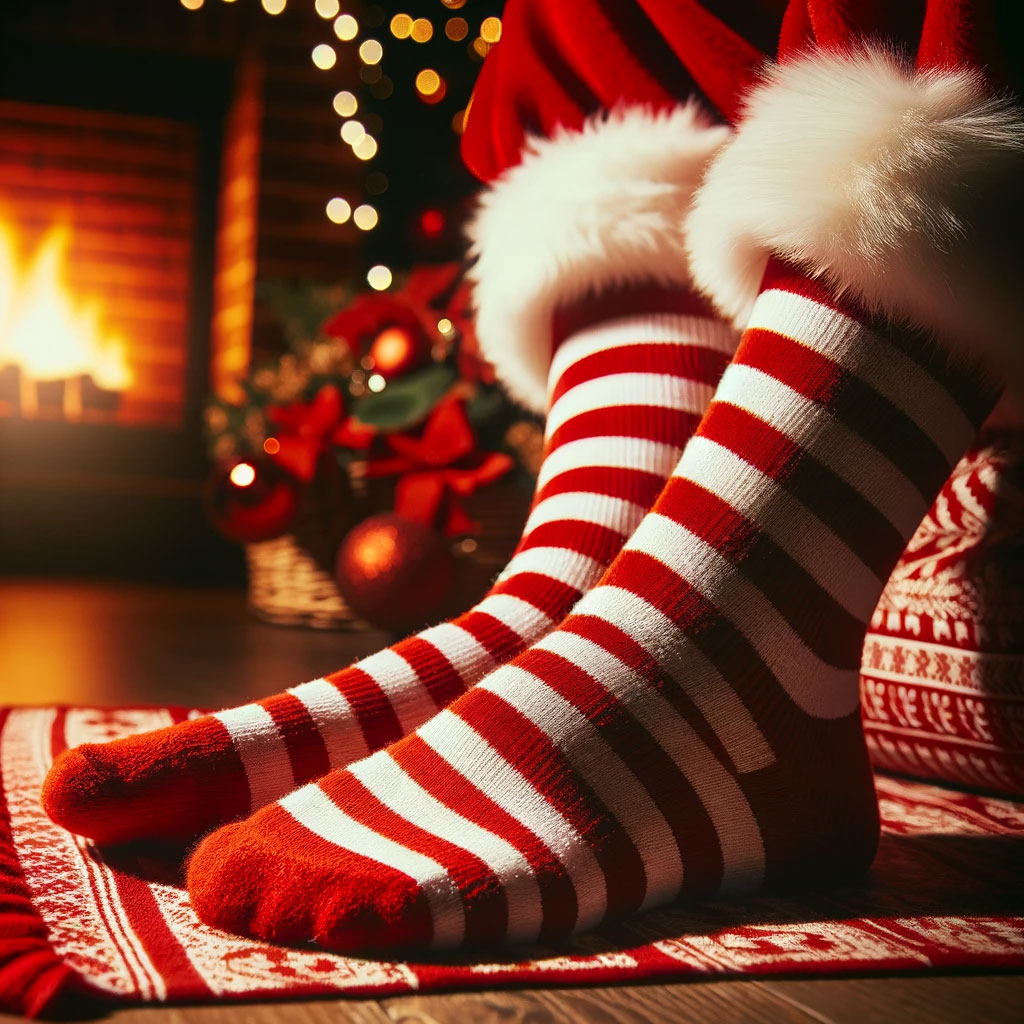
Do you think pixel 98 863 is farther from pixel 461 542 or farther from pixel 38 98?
pixel 38 98

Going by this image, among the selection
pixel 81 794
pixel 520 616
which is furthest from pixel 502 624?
pixel 81 794

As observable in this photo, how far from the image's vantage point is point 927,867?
1.92 feet

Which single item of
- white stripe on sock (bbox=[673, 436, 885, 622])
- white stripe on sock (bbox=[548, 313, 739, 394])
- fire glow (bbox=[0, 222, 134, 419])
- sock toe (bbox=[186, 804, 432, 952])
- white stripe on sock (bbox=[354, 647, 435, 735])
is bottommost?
sock toe (bbox=[186, 804, 432, 952])

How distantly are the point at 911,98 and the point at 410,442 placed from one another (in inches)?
39.9

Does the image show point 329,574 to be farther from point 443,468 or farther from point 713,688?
point 713,688

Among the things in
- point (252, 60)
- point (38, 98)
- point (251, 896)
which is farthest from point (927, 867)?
point (38, 98)

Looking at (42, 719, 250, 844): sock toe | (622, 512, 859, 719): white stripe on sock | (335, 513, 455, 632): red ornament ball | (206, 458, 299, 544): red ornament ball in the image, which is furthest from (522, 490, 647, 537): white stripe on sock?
(206, 458, 299, 544): red ornament ball

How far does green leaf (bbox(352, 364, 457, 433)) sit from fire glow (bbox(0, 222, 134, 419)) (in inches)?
44.8

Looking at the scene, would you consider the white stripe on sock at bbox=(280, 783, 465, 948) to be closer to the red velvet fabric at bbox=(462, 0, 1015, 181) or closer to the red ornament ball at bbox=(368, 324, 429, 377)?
the red velvet fabric at bbox=(462, 0, 1015, 181)

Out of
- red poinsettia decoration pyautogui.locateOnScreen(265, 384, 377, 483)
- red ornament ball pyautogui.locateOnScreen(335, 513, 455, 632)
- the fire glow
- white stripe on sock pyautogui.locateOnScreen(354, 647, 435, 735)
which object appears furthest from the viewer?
the fire glow

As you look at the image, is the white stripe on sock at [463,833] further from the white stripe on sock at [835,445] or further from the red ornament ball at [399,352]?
the red ornament ball at [399,352]

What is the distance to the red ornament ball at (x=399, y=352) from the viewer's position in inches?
58.3

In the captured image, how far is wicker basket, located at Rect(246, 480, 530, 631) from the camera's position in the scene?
4.77 feet

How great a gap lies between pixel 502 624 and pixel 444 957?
24 centimetres
